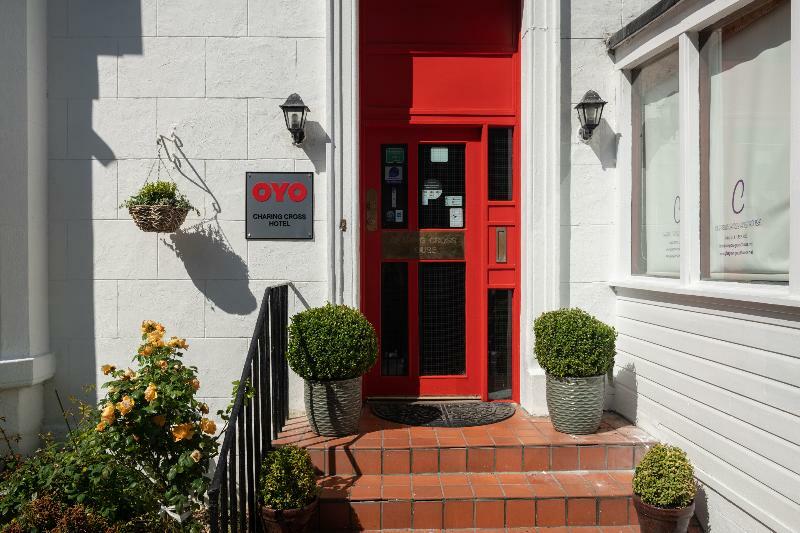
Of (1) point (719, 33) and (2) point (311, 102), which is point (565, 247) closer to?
(1) point (719, 33)

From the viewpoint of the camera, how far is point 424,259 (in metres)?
4.67

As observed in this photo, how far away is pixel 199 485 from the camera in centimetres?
304

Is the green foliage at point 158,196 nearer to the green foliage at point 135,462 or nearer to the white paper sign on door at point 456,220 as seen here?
the green foliage at point 135,462

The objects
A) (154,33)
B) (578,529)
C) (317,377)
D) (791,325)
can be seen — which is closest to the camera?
(791,325)

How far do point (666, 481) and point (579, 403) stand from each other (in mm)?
810

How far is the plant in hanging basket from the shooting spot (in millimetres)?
3928

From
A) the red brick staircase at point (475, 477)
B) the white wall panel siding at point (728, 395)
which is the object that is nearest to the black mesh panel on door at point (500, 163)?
the white wall panel siding at point (728, 395)

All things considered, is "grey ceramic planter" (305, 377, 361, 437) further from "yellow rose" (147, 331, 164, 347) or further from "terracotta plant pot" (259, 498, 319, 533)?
"yellow rose" (147, 331, 164, 347)

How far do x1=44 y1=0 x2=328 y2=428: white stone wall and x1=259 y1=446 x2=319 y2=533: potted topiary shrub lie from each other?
139cm

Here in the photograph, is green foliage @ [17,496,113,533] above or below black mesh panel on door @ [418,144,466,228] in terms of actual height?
below

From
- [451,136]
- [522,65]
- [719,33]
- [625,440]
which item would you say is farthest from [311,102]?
[625,440]

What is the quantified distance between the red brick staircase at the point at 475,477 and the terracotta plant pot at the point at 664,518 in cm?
28

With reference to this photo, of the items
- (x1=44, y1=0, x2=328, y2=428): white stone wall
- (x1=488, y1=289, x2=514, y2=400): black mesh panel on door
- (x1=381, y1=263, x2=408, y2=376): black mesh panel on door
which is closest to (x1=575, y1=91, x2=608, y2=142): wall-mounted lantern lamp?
(x1=488, y1=289, x2=514, y2=400): black mesh panel on door

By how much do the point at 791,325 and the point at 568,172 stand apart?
2.00m
